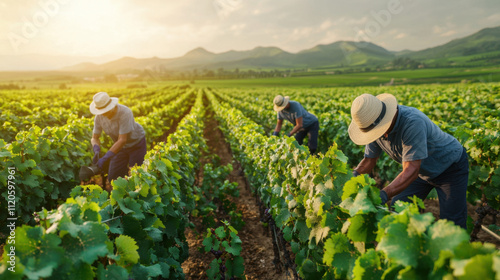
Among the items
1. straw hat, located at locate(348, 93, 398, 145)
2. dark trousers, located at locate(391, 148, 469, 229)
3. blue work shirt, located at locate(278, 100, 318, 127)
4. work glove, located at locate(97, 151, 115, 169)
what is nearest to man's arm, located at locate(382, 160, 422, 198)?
straw hat, located at locate(348, 93, 398, 145)

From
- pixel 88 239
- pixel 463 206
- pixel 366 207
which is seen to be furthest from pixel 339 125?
pixel 88 239

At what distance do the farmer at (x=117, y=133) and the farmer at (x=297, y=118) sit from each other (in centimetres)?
321

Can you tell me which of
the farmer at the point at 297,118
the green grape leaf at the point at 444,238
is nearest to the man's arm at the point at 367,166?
the green grape leaf at the point at 444,238

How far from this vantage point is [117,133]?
5.05m

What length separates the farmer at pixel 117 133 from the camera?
15.0 ft

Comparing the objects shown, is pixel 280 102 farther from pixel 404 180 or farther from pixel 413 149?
pixel 404 180

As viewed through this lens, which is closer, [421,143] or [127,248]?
[127,248]

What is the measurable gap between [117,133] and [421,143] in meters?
4.88

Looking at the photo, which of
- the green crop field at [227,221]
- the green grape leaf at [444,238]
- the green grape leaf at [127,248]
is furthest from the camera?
the green grape leaf at [127,248]

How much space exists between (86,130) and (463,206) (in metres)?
Result: 8.26

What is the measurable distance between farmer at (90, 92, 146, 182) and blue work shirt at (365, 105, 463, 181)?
411 centimetres

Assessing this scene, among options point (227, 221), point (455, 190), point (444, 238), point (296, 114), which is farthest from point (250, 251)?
point (444, 238)

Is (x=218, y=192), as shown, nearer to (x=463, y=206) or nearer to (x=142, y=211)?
(x=142, y=211)

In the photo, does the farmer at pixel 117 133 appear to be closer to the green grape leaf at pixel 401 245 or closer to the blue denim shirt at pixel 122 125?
the blue denim shirt at pixel 122 125
